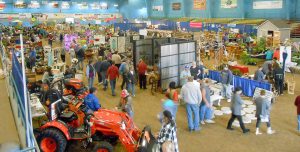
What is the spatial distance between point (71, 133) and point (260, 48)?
15807 mm

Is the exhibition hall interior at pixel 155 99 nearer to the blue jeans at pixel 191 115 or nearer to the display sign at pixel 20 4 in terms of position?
the blue jeans at pixel 191 115

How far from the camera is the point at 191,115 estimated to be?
807cm

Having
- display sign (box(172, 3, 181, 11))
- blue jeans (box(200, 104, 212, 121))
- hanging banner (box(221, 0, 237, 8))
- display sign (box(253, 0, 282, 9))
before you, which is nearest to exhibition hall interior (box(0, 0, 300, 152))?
blue jeans (box(200, 104, 212, 121))

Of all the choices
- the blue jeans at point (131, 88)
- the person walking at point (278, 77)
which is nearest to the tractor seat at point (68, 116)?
the blue jeans at point (131, 88)

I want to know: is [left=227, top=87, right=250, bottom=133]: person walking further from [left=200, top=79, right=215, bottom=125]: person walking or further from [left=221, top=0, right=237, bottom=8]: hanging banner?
[left=221, top=0, right=237, bottom=8]: hanging banner

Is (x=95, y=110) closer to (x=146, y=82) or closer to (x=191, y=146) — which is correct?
(x=191, y=146)

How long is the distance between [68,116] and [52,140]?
0.63 metres

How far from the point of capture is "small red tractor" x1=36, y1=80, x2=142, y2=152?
6332mm

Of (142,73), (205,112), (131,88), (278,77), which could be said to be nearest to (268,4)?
(278,77)

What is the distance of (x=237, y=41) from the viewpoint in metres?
24.2

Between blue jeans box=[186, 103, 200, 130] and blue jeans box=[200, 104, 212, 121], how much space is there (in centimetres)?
38

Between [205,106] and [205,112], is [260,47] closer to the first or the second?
[205,112]

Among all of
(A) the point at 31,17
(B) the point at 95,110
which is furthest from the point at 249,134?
(A) the point at 31,17

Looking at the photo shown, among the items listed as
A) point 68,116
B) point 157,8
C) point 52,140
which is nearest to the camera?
point 52,140
